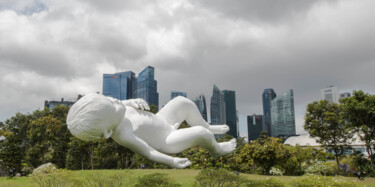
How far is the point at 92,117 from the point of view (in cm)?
556

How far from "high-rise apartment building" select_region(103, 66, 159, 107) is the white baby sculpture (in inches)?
2356

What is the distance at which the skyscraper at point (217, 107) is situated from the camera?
352 ft

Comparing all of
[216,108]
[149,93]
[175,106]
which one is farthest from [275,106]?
[175,106]

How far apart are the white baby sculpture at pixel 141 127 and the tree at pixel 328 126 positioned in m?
10.4

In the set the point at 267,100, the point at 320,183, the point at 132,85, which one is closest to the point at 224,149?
the point at 320,183

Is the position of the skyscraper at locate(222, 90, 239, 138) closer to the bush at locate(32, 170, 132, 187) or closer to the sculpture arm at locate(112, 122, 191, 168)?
the sculpture arm at locate(112, 122, 191, 168)

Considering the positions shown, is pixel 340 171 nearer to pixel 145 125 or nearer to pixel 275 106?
pixel 145 125

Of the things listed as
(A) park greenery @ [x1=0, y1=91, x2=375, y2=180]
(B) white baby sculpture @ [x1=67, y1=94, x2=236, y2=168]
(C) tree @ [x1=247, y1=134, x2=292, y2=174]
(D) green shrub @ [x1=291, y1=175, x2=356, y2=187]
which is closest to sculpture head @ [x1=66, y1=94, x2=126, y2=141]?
(B) white baby sculpture @ [x1=67, y1=94, x2=236, y2=168]

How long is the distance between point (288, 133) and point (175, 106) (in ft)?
329

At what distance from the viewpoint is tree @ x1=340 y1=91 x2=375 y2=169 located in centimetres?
1257

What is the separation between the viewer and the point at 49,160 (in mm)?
18891

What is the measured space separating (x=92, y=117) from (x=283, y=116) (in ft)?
361

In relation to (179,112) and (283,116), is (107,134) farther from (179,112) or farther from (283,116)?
(283,116)

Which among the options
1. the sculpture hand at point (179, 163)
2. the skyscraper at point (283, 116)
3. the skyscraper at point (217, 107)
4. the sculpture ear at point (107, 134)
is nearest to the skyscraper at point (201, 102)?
the skyscraper at point (217, 107)
